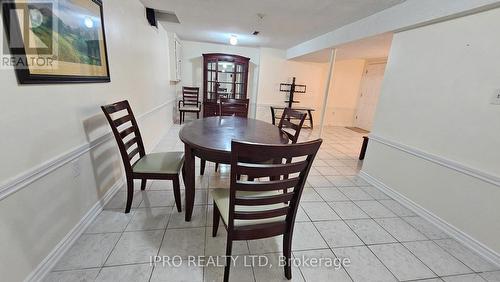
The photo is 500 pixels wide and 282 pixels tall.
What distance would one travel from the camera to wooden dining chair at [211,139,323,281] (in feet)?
3.02

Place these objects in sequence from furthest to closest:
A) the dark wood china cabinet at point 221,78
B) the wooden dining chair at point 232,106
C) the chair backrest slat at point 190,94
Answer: the chair backrest slat at point 190,94 → the dark wood china cabinet at point 221,78 → the wooden dining chair at point 232,106

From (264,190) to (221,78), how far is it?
4908 mm

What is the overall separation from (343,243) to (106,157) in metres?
2.21

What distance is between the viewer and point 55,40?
122 cm

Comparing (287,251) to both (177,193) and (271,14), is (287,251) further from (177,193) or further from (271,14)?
(271,14)

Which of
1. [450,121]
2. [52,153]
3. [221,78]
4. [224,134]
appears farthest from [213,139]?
[221,78]

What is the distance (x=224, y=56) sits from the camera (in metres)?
5.28

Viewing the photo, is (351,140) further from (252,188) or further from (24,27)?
(24,27)

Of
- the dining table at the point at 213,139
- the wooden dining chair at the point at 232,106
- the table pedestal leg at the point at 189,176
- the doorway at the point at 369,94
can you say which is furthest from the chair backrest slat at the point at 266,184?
the doorway at the point at 369,94

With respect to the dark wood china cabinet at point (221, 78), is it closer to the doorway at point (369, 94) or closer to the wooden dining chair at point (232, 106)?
the wooden dining chair at point (232, 106)

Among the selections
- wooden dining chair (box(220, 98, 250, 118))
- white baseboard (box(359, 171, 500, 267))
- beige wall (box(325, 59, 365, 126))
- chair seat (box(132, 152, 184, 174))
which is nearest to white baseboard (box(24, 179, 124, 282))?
chair seat (box(132, 152, 184, 174))

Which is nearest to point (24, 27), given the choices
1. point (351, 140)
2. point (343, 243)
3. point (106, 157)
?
point (106, 157)

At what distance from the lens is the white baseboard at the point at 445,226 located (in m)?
1.55

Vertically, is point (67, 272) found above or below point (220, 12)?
below
